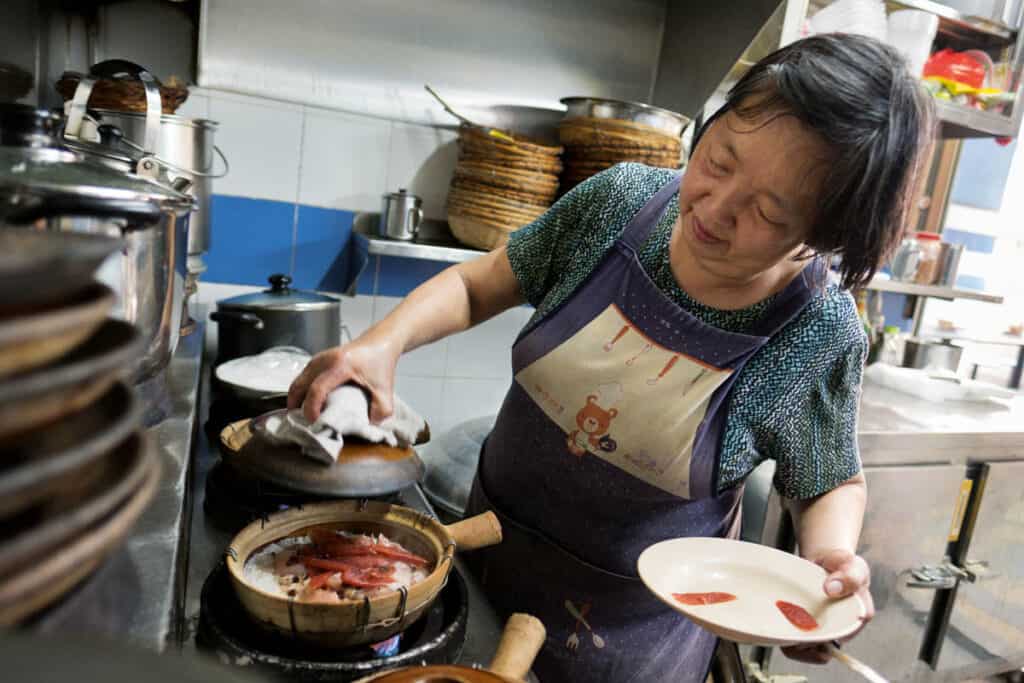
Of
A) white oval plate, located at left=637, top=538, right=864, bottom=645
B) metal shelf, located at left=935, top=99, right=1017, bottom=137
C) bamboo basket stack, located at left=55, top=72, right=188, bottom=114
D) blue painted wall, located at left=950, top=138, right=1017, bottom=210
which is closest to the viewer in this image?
white oval plate, located at left=637, top=538, right=864, bottom=645

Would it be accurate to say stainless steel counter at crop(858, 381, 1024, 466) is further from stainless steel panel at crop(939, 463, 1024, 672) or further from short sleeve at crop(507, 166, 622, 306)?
short sleeve at crop(507, 166, 622, 306)

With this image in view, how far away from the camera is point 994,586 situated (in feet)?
8.34

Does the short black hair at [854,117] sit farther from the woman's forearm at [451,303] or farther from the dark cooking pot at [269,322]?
the dark cooking pot at [269,322]

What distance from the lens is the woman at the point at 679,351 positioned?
102 cm

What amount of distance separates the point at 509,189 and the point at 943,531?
1.84 m

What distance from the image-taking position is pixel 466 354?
261 centimetres

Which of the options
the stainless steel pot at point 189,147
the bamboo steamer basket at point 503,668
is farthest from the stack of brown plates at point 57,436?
the stainless steel pot at point 189,147

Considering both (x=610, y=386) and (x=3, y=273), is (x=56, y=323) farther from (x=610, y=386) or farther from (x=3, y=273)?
(x=610, y=386)

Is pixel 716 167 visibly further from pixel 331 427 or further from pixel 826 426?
pixel 331 427

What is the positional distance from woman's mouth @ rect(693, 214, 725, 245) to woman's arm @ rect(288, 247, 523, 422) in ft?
1.47

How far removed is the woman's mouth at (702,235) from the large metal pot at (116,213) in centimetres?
75

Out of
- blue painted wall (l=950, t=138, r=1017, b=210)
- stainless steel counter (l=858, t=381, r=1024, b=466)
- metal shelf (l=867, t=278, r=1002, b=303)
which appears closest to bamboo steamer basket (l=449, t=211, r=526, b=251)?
stainless steel counter (l=858, t=381, r=1024, b=466)

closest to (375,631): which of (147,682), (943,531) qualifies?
(147,682)

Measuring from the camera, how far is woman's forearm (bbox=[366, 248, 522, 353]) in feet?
3.92
